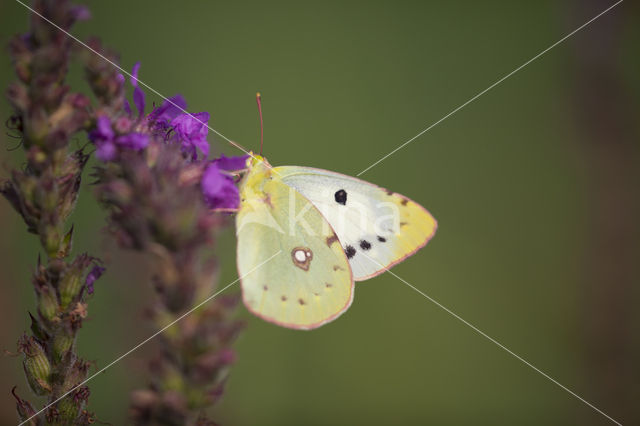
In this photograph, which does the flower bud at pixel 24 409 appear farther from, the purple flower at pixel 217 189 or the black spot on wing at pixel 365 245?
the black spot on wing at pixel 365 245

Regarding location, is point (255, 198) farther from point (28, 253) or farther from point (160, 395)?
point (28, 253)

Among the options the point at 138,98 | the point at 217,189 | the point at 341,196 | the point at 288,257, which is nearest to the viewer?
the point at 217,189

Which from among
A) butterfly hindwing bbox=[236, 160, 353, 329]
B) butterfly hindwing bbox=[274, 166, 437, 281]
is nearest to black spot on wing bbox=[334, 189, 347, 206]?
butterfly hindwing bbox=[274, 166, 437, 281]

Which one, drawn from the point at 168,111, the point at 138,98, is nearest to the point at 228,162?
the point at 168,111

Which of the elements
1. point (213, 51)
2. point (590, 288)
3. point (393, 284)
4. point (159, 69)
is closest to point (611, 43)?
point (590, 288)

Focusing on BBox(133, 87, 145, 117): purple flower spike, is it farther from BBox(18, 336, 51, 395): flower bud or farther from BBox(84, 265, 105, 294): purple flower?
BBox(18, 336, 51, 395): flower bud

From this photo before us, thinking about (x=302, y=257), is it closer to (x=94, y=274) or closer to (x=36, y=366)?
(x=94, y=274)

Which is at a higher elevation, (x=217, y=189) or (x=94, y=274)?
(x=217, y=189)
